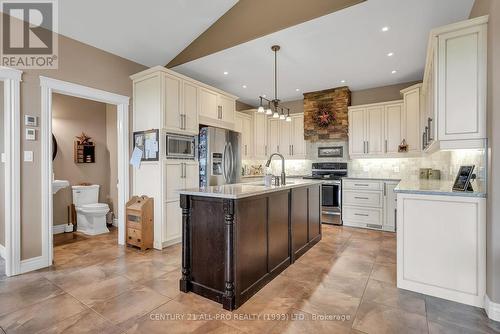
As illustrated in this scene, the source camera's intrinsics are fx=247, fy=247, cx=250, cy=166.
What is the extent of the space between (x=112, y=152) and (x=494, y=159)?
5760 mm

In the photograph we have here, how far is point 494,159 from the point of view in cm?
190

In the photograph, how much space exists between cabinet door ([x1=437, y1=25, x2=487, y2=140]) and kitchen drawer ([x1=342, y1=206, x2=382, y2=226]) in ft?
9.24

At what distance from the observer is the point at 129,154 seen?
3.88 metres

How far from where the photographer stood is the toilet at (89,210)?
4.32 m

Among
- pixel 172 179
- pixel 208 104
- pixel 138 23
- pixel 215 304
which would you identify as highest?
pixel 138 23

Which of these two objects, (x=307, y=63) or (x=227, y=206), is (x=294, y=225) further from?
(x=307, y=63)

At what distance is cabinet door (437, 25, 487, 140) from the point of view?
2100 mm

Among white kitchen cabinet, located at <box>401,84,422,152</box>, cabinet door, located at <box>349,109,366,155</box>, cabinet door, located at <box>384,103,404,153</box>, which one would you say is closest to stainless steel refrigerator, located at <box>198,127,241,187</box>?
cabinet door, located at <box>349,109,366,155</box>

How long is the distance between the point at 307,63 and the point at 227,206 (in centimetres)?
304

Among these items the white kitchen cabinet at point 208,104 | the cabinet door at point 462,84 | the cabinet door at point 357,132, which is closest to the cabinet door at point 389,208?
the cabinet door at point 357,132

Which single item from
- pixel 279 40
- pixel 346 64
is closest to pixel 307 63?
pixel 346 64

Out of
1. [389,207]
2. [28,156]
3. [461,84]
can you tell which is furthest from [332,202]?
[28,156]

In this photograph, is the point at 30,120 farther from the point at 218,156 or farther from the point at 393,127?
the point at 393,127

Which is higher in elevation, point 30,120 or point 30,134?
point 30,120
